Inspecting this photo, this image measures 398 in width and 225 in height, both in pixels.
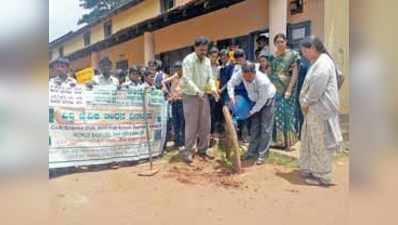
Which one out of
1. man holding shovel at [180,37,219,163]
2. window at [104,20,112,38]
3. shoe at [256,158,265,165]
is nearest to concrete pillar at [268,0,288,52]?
man holding shovel at [180,37,219,163]

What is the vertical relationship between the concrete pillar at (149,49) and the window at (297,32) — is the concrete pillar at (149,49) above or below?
below

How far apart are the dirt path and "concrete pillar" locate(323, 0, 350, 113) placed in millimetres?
369

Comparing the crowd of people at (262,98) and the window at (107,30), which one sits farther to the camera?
the crowd of people at (262,98)

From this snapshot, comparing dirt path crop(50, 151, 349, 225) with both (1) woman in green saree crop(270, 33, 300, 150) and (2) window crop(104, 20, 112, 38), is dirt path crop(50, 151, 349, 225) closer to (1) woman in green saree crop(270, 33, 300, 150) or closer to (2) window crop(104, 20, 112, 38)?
(1) woman in green saree crop(270, 33, 300, 150)

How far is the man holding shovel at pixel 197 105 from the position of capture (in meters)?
2.58

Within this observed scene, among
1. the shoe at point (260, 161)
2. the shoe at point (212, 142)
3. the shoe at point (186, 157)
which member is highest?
the shoe at point (212, 142)

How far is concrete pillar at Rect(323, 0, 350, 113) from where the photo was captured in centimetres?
245

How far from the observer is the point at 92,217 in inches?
93.8

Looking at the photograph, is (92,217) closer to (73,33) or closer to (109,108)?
(109,108)

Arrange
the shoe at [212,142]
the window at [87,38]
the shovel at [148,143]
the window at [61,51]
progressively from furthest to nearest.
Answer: the shoe at [212,142] → the shovel at [148,143] → the window at [87,38] → the window at [61,51]

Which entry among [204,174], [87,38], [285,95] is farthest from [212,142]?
[87,38]

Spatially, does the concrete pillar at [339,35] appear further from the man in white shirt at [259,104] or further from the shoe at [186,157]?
the shoe at [186,157]

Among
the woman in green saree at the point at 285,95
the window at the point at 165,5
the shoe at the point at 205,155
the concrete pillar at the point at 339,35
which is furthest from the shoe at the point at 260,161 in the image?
the window at the point at 165,5

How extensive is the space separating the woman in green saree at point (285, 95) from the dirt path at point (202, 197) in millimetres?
176
